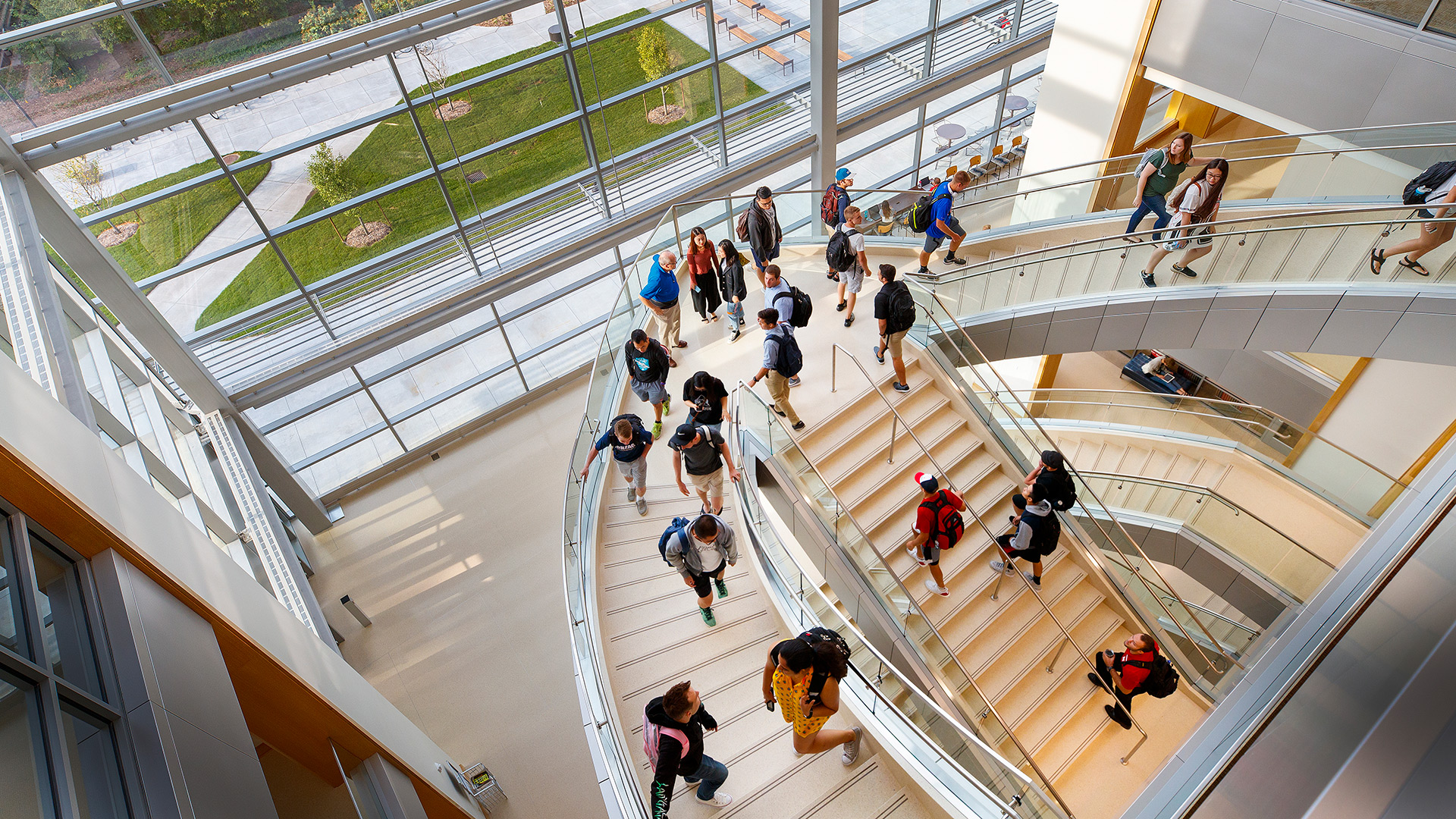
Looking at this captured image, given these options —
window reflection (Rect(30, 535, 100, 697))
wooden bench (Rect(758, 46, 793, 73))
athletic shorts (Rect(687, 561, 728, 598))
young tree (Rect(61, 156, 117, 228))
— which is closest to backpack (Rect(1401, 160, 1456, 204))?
athletic shorts (Rect(687, 561, 728, 598))

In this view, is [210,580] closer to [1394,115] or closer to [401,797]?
[401,797]

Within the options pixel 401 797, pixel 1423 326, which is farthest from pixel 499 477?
pixel 1423 326

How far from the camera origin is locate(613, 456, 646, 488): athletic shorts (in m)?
7.79

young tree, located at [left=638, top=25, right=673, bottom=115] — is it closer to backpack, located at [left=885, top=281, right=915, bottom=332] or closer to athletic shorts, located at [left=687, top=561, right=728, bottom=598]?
backpack, located at [left=885, top=281, right=915, bottom=332]

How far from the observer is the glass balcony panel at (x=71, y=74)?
26.3 ft

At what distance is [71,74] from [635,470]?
25.7ft

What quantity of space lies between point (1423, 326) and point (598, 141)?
11844 mm

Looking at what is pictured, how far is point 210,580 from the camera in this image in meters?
4.90

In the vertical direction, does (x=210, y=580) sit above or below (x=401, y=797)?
above

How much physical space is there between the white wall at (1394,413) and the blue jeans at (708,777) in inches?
463

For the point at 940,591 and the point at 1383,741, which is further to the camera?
the point at 940,591

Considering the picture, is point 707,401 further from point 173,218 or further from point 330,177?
point 173,218

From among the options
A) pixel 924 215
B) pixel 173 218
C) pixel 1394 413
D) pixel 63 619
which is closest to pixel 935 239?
pixel 924 215

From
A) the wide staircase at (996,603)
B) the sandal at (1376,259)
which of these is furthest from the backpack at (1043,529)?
the sandal at (1376,259)
